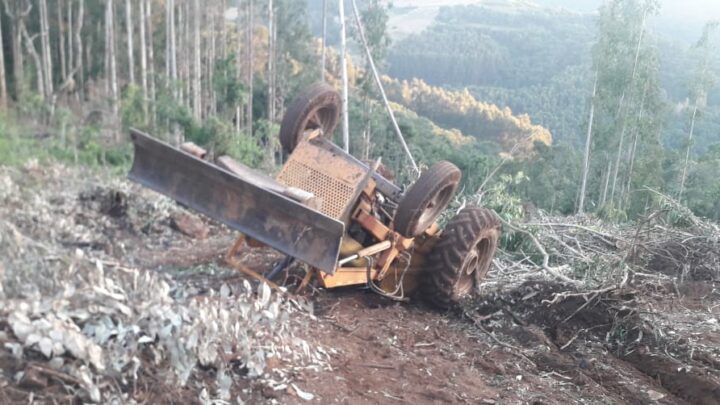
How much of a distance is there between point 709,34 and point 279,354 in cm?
3419

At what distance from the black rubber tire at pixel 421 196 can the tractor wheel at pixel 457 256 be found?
58 centimetres

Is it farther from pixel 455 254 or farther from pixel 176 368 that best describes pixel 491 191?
pixel 176 368

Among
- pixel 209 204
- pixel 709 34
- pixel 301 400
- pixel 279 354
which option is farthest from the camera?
pixel 709 34

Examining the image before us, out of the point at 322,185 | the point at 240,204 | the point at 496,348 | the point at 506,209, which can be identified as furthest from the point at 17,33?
the point at 496,348

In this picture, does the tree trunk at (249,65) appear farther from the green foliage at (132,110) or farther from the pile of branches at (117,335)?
the pile of branches at (117,335)

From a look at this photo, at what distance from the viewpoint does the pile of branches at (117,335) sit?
2.46 metres

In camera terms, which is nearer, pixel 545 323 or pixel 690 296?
pixel 545 323

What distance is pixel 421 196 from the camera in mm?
4746

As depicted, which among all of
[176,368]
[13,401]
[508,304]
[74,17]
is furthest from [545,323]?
[74,17]

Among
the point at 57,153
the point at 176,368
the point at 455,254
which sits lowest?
the point at 57,153

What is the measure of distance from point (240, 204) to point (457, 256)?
1944 millimetres

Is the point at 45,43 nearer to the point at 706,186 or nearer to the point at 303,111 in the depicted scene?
the point at 303,111

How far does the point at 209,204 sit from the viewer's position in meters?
4.45

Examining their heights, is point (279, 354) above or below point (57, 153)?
above
